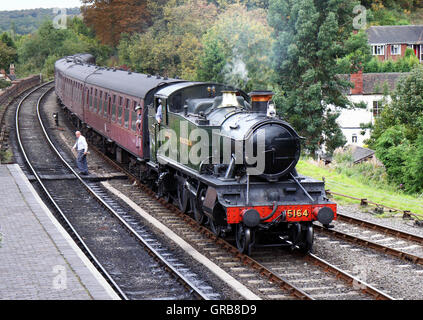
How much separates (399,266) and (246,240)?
9.54 ft

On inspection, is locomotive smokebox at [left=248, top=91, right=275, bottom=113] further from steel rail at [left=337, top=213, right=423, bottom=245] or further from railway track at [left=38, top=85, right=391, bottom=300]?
steel rail at [left=337, top=213, right=423, bottom=245]

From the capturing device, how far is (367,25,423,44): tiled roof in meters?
75.2

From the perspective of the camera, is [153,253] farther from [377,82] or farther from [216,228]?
[377,82]

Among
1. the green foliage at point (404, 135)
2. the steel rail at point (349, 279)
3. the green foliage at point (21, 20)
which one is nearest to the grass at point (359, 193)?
the green foliage at point (404, 135)

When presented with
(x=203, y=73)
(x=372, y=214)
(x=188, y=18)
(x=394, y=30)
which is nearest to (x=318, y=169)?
(x=372, y=214)

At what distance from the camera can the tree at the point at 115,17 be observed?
5541 centimetres

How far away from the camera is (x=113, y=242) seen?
1316cm

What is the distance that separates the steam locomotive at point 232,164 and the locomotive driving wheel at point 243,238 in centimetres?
2

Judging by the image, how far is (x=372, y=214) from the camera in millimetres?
15773

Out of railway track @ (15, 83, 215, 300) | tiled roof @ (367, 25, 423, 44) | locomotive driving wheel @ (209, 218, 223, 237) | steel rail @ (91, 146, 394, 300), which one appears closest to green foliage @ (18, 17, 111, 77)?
tiled roof @ (367, 25, 423, 44)

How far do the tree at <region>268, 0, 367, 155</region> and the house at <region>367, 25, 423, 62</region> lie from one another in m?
44.2

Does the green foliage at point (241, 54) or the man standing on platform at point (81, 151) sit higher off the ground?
the green foliage at point (241, 54)

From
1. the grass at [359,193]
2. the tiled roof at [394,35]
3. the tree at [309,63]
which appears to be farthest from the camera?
the tiled roof at [394,35]

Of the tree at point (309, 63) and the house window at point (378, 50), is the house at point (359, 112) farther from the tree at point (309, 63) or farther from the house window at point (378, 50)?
the house window at point (378, 50)
